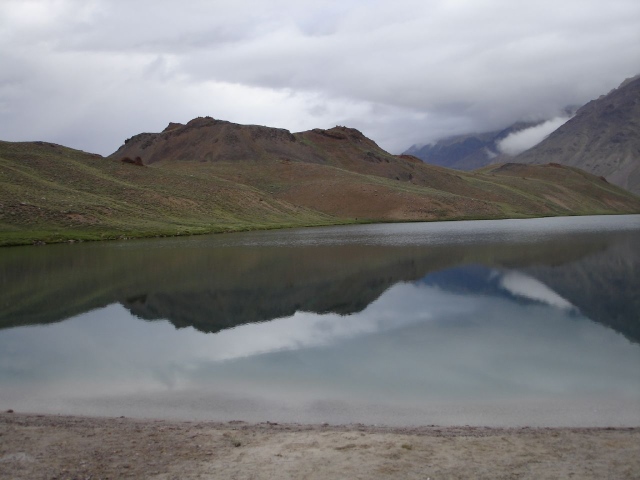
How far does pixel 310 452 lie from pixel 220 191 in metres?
110

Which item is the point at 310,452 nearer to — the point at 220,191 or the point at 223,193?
the point at 223,193

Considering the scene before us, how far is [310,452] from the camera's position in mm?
9617

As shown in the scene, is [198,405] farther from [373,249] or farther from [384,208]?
[384,208]

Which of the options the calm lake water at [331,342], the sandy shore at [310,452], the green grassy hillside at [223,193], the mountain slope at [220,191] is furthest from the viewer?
the mountain slope at [220,191]

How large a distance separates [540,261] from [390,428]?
111 feet

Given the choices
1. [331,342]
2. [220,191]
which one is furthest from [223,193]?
[331,342]

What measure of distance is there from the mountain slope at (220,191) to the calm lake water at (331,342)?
117 ft

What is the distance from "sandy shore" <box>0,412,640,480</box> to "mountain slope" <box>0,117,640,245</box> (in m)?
56.1

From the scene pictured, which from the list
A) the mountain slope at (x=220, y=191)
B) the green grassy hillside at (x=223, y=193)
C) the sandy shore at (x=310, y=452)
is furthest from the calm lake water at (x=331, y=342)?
the mountain slope at (x=220, y=191)

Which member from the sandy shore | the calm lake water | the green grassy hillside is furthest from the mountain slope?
the sandy shore

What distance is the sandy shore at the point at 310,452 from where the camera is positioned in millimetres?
8812

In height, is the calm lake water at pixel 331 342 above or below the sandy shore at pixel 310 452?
above

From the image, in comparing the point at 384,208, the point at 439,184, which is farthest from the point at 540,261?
the point at 439,184

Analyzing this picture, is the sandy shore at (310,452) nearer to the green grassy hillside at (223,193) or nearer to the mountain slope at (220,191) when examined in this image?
the mountain slope at (220,191)
